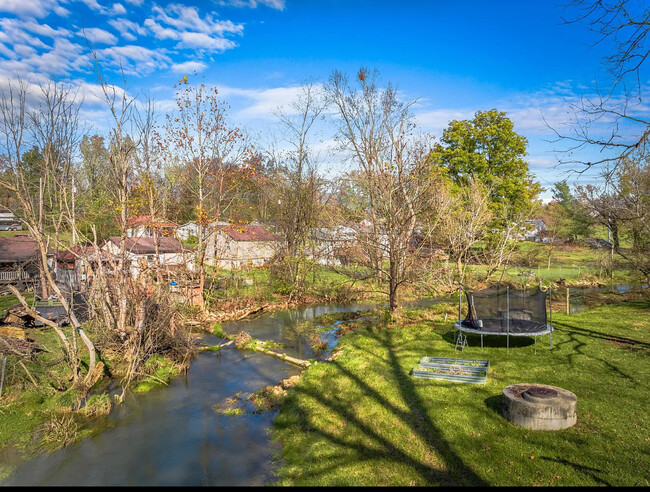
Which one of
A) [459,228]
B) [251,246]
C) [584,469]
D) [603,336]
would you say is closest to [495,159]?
[459,228]

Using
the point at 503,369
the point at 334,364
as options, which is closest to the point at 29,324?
the point at 334,364

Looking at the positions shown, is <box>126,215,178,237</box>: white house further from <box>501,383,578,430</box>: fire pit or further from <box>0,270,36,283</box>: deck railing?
<box>501,383,578,430</box>: fire pit

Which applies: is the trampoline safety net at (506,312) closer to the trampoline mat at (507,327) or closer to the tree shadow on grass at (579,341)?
the trampoline mat at (507,327)

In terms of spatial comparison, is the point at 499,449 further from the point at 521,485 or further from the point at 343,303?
the point at 343,303

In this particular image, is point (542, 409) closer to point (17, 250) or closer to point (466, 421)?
point (466, 421)

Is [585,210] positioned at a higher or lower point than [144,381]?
higher

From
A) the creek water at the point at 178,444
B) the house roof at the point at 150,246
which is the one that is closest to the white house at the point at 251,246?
the house roof at the point at 150,246
